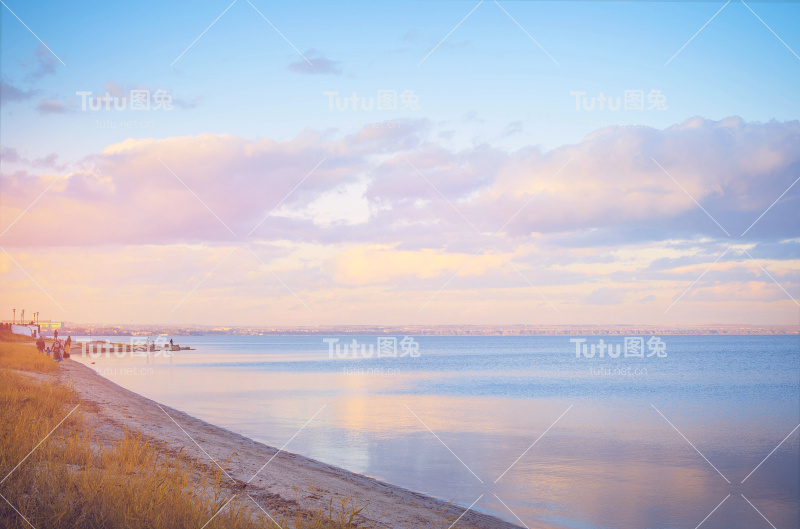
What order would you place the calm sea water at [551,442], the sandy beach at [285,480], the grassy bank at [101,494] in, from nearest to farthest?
the grassy bank at [101,494] → the sandy beach at [285,480] → the calm sea water at [551,442]

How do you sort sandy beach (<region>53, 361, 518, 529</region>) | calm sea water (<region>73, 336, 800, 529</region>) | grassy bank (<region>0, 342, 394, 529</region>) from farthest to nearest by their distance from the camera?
calm sea water (<region>73, 336, 800, 529</region>) < sandy beach (<region>53, 361, 518, 529</region>) < grassy bank (<region>0, 342, 394, 529</region>)

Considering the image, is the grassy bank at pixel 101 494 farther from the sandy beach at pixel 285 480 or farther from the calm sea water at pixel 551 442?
the calm sea water at pixel 551 442

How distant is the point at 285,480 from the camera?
13.7m

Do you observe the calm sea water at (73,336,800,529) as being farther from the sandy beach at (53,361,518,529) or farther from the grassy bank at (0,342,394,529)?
the grassy bank at (0,342,394,529)

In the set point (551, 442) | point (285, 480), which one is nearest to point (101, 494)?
point (285, 480)

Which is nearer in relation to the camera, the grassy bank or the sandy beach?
the grassy bank

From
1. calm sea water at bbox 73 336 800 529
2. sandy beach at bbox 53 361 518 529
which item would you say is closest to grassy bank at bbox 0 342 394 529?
sandy beach at bbox 53 361 518 529

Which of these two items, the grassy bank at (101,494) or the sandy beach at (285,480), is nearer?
the grassy bank at (101,494)

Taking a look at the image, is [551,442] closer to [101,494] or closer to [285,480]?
[285,480]

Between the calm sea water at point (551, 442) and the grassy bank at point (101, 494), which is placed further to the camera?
the calm sea water at point (551, 442)

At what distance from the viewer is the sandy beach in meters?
11.6

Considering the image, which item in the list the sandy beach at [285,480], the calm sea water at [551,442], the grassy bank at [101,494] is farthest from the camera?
the calm sea water at [551,442]

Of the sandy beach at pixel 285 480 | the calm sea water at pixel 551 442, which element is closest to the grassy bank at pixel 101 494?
the sandy beach at pixel 285 480

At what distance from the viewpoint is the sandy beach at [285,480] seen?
38.1ft
